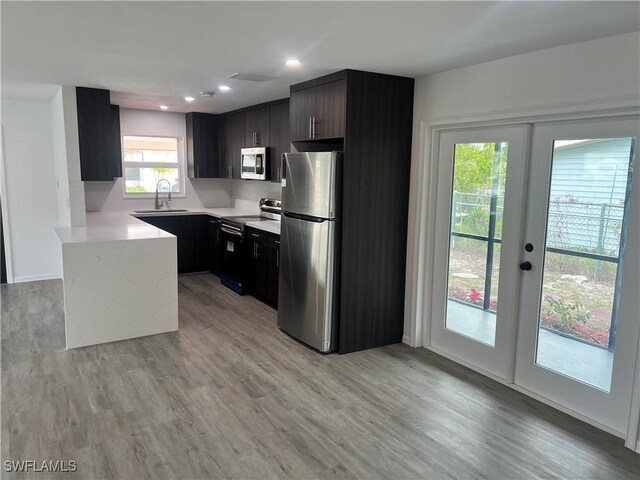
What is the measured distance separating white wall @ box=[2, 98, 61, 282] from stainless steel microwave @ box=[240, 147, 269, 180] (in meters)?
2.52

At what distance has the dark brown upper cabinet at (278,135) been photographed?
17.3ft

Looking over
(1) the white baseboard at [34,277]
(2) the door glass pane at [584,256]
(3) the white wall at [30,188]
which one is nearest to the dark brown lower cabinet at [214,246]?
(3) the white wall at [30,188]

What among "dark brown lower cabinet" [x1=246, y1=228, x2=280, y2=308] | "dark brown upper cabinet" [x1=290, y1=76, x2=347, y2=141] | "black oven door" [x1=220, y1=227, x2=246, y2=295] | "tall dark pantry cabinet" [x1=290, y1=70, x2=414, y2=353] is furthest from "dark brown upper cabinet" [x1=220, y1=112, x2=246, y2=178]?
"tall dark pantry cabinet" [x1=290, y1=70, x2=414, y2=353]

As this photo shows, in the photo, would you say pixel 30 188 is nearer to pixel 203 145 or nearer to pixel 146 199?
pixel 146 199

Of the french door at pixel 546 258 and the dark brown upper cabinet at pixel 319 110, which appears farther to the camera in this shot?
the dark brown upper cabinet at pixel 319 110

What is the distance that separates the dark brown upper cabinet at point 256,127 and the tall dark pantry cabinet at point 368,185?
1.49 meters

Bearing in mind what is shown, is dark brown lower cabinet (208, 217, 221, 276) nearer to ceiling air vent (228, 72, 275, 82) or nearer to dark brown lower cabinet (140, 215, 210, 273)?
dark brown lower cabinet (140, 215, 210, 273)

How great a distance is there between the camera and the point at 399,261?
414 cm

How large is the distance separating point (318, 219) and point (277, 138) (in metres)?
1.96

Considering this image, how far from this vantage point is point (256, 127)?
5875mm

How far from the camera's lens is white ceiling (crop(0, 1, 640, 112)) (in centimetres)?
228

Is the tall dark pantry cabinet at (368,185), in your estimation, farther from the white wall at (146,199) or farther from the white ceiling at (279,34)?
the white wall at (146,199)

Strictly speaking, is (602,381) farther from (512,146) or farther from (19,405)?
(19,405)

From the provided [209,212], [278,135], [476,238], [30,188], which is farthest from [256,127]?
[476,238]
